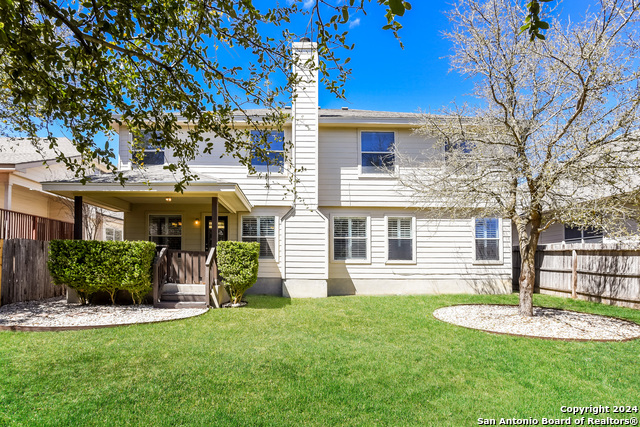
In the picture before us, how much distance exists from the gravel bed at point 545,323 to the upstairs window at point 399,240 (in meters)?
3.14

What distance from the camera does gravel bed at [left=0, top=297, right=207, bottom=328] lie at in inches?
252

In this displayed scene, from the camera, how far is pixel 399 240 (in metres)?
11.7

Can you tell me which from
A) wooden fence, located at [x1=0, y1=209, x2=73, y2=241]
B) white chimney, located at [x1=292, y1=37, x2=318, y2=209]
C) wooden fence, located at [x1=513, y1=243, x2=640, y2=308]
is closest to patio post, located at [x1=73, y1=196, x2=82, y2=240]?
wooden fence, located at [x1=0, y1=209, x2=73, y2=241]

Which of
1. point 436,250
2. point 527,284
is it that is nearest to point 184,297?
point 527,284

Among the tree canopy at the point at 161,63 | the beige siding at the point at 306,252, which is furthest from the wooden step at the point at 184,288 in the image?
the tree canopy at the point at 161,63

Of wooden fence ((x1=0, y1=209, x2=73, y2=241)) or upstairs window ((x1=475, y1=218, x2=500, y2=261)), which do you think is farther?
upstairs window ((x1=475, y1=218, x2=500, y2=261))

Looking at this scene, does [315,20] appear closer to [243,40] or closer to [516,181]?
[243,40]

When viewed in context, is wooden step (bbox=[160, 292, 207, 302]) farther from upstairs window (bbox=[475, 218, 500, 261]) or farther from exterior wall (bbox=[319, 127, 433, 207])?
upstairs window (bbox=[475, 218, 500, 261])

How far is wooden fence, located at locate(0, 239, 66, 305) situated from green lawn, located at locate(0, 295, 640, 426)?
2.71m

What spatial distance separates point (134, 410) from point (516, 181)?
730 centimetres

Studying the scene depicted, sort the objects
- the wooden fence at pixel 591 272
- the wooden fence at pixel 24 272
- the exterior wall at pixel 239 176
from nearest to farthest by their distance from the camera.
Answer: the wooden fence at pixel 24 272, the wooden fence at pixel 591 272, the exterior wall at pixel 239 176

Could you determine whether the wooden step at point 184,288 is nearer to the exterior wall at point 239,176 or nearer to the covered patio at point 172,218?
the covered patio at point 172,218

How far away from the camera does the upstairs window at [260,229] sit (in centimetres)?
1133

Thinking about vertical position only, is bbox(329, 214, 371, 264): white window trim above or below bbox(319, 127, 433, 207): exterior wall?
below
